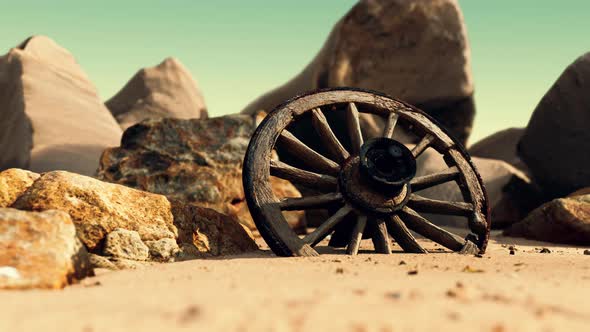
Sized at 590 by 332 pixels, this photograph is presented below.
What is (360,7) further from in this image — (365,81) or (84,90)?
(84,90)

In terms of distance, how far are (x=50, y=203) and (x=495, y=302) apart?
3.10 m

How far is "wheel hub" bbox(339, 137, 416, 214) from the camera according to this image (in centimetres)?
469

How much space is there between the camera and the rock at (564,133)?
9.97m

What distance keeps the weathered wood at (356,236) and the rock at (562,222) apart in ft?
12.1

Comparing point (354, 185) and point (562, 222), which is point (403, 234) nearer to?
point (354, 185)

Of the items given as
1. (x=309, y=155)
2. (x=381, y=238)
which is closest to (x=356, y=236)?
(x=381, y=238)

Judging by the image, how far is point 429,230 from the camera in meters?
5.00

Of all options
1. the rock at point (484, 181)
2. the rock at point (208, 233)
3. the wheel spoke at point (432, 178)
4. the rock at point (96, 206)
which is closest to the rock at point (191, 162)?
the rock at point (208, 233)

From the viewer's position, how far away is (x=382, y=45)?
41.2 feet

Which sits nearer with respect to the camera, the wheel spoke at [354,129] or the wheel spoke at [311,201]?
the wheel spoke at [311,201]

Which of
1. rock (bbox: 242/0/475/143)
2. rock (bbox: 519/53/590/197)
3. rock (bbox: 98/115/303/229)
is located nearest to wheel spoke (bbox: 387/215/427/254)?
rock (bbox: 98/115/303/229)

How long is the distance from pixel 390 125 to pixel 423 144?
0.33 m

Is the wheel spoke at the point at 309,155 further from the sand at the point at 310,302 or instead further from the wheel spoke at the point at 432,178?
the sand at the point at 310,302

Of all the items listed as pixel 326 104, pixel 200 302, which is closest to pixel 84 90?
pixel 326 104
